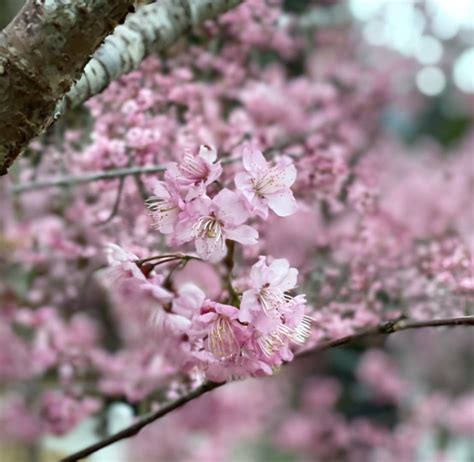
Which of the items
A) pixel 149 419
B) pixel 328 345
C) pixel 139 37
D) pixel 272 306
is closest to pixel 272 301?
pixel 272 306

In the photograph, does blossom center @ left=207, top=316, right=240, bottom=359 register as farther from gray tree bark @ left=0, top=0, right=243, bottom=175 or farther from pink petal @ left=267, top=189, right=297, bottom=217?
gray tree bark @ left=0, top=0, right=243, bottom=175

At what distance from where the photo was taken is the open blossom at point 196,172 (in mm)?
772

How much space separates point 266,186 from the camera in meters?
0.79

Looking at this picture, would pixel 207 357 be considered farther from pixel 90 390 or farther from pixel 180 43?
pixel 90 390

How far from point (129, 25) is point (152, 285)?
483 mm

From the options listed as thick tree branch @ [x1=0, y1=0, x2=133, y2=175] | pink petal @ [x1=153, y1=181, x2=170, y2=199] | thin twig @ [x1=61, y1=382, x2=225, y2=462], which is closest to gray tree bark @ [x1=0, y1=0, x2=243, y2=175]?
thick tree branch @ [x1=0, y1=0, x2=133, y2=175]

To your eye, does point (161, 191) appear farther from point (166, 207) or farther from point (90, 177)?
point (90, 177)

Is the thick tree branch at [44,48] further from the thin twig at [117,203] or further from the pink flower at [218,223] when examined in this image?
the thin twig at [117,203]

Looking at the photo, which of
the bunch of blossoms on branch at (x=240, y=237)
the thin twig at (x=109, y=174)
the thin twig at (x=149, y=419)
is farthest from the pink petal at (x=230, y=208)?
the thin twig at (x=109, y=174)

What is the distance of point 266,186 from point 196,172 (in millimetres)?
72

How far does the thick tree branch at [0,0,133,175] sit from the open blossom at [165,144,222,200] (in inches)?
5.7

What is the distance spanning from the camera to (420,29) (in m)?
4.01

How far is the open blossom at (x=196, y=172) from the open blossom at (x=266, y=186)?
28mm

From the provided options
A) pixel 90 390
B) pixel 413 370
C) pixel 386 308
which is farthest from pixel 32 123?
pixel 413 370
